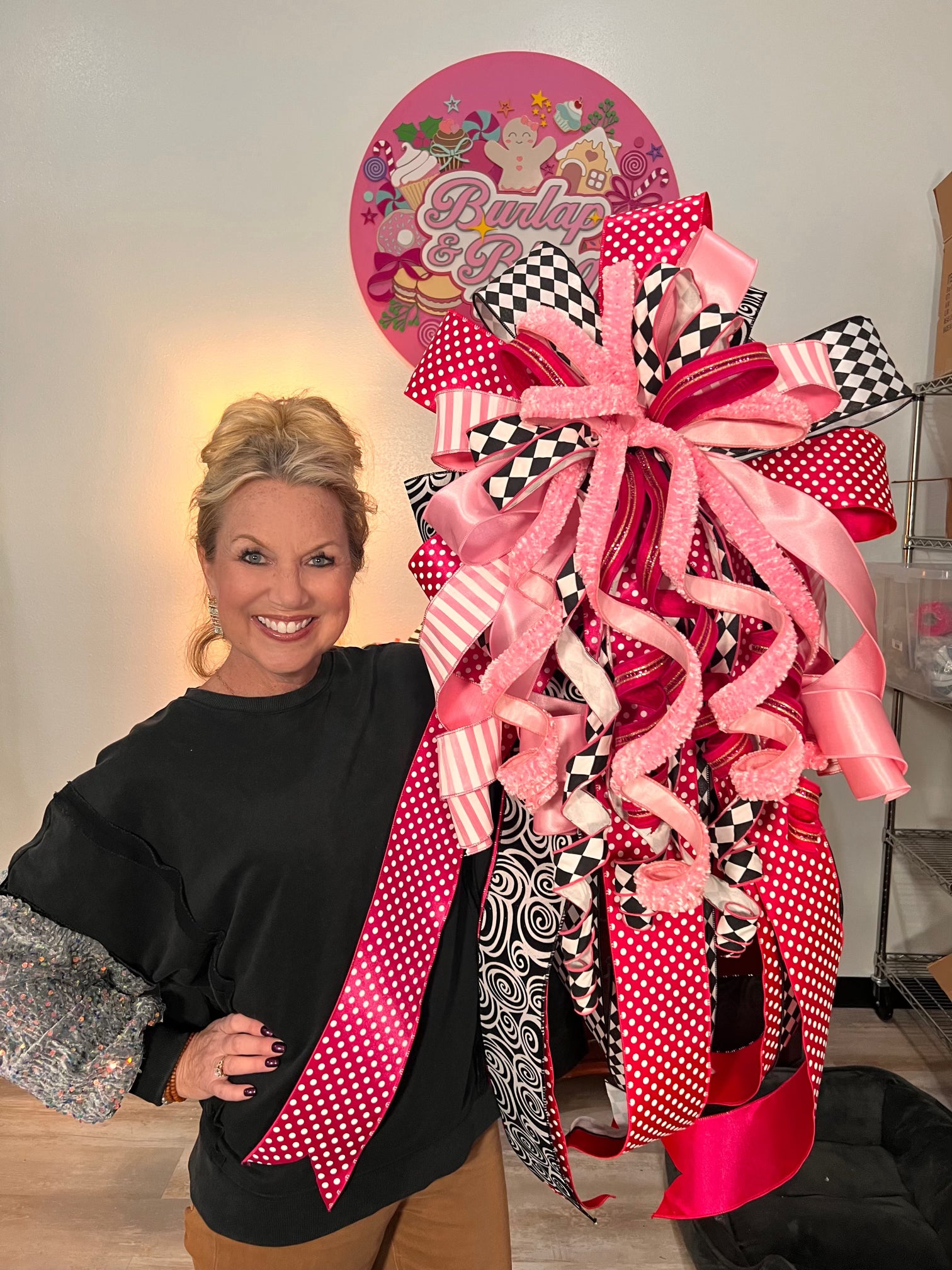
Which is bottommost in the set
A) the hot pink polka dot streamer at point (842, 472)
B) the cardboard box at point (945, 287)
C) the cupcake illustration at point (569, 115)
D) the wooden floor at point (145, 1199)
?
the wooden floor at point (145, 1199)

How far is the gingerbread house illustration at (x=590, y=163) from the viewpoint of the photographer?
2295mm

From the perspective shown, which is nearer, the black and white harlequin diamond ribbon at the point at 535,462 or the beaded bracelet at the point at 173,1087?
the black and white harlequin diamond ribbon at the point at 535,462

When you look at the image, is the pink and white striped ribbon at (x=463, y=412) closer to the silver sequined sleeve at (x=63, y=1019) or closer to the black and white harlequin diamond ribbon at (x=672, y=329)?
the black and white harlequin diamond ribbon at (x=672, y=329)

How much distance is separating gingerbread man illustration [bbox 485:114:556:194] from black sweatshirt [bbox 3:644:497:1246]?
1738 mm

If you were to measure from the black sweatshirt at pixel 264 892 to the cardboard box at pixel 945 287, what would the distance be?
1839mm

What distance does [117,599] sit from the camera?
8.19 ft

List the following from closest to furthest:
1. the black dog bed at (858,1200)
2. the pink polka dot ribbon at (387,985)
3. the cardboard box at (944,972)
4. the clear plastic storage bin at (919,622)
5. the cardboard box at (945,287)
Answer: the pink polka dot ribbon at (387,985), the black dog bed at (858,1200), the clear plastic storage bin at (919,622), the cardboard box at (944,972), the cardboard box at (945,287)

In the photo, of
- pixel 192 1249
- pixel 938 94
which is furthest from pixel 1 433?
pixel 938 94

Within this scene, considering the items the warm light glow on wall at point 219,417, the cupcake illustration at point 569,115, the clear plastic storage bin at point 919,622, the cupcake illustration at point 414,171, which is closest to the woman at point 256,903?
the clear plastic storage bin at point 919,622

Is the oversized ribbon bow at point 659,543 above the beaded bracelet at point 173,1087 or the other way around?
above

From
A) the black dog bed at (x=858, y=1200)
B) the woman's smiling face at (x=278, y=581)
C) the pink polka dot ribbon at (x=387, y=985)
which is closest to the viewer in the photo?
the pink polka dot ribbon at (x=387, y=985)

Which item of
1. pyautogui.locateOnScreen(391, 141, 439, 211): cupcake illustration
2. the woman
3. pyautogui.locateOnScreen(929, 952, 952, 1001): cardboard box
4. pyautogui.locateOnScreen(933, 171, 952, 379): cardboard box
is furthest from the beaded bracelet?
pyautogui.locateOnScreen(933, 171, 952, 379): cardboard box

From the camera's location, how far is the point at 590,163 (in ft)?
7.54

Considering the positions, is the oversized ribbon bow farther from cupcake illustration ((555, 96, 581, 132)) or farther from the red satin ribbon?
cupcake illustration ((555, 96, 581, 132))
